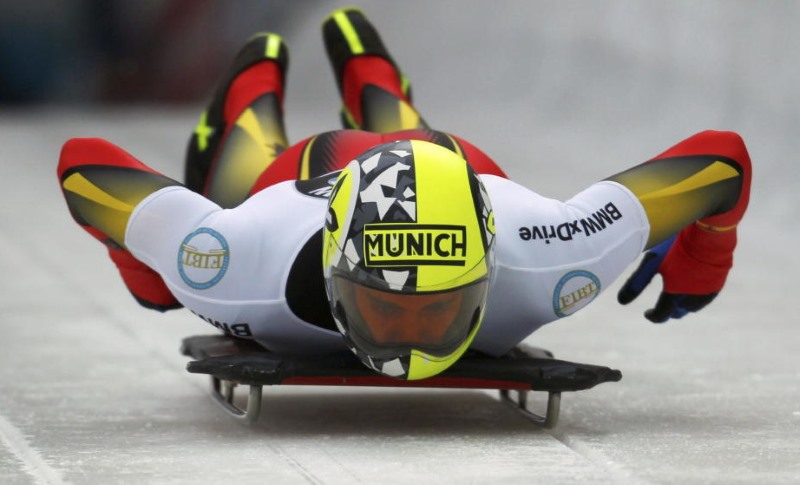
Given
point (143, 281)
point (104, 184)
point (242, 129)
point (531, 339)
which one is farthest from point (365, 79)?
point (104, 184)

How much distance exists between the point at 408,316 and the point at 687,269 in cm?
125

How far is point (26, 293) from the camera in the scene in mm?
7328

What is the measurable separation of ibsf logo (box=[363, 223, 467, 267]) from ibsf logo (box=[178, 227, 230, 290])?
552 millimetres

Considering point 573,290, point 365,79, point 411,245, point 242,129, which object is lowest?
point 573,290

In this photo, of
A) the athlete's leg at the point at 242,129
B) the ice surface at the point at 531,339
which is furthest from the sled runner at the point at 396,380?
the athlete's leg at the point at 242,129

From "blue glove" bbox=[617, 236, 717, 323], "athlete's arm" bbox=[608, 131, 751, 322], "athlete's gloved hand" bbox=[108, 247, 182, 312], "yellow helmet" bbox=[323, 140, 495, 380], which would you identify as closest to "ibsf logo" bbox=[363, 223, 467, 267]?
"yellow helmet" bbox=[323, 140, 495, 380]

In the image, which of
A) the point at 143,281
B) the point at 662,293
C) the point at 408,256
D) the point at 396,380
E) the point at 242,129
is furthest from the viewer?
the point at 242,129

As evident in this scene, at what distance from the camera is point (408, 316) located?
401cm

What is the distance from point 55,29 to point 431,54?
18.0 feet

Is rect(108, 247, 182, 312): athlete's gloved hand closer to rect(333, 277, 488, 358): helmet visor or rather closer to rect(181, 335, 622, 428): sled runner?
rect(181, 335, 622, 428): sled runner

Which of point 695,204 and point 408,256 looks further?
point 695,204

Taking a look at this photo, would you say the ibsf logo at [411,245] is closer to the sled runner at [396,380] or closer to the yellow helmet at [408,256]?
the yellow helmet at [408,256]

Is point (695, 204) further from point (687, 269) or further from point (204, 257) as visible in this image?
point (204, 257)

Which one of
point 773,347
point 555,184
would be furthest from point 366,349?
point 555,184
